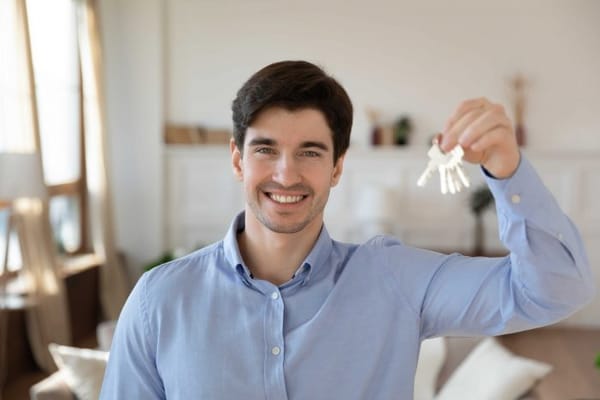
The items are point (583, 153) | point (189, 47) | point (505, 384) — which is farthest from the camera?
point (189, 47)

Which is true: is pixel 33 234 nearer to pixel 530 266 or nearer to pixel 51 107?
pixel 51 107

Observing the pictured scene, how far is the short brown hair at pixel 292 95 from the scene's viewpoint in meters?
1.24

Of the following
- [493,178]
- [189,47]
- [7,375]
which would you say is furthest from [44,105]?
[493,178]

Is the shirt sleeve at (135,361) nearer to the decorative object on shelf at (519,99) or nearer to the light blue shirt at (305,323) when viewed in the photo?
the light blue shirt at (305,323)

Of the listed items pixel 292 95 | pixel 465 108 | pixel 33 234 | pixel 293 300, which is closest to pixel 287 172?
pixel 292 95

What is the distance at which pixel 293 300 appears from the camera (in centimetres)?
128

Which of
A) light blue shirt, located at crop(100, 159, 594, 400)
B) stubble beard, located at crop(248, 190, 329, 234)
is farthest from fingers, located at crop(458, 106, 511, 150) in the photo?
stubble beard, located at crop(248, 190, 329, 234)

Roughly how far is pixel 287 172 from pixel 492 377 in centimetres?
161

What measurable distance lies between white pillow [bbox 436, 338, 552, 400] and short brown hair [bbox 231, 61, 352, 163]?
1.51 m

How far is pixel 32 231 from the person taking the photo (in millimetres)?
Answer: 4086

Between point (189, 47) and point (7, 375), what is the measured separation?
10.2ft

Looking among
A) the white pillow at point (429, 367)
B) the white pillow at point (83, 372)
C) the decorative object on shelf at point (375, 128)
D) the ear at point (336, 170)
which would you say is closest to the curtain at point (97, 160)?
the decorative object on shelf at point (375, 128)

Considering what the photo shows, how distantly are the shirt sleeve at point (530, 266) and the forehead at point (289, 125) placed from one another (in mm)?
371

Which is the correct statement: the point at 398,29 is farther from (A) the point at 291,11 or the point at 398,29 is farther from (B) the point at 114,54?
(B) the point at 114,54
